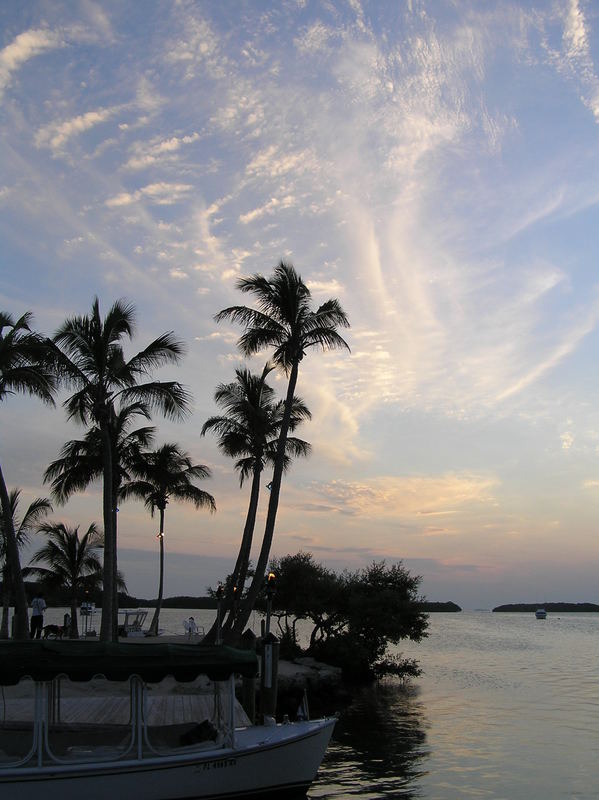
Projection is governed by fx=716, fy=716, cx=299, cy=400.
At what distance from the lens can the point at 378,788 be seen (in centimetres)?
1666

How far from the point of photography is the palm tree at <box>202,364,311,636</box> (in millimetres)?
32213

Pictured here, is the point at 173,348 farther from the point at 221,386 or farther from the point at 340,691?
the point at 340,691

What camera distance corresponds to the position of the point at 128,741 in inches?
474

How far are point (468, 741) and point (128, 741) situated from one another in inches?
588

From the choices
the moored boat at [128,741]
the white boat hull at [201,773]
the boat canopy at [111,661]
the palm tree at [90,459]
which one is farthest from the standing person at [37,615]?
the boat canopy at [111,661]

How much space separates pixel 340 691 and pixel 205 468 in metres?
19.2

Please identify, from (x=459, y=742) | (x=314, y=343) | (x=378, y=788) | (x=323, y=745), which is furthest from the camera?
(x=314, y=343)

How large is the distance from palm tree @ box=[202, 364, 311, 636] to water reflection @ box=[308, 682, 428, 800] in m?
8.20

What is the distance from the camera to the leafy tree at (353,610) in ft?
120

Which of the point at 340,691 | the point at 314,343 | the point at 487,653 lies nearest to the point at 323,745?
the point at 314,343

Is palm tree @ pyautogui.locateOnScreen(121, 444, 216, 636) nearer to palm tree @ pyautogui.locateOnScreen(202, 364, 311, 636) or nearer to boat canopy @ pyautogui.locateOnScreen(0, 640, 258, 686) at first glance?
palm tree @ pyautogui.locateOnScreen(202, 364, 311, 636)

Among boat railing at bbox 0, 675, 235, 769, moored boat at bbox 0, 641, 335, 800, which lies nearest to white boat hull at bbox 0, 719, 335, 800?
moored boat at bbox 0, 641, 335, 800

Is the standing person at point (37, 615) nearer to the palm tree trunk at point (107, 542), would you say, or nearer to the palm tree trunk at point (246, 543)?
the palm tree trunk at point (246, 543)

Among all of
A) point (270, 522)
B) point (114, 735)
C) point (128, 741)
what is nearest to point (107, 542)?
point (270, 522)
